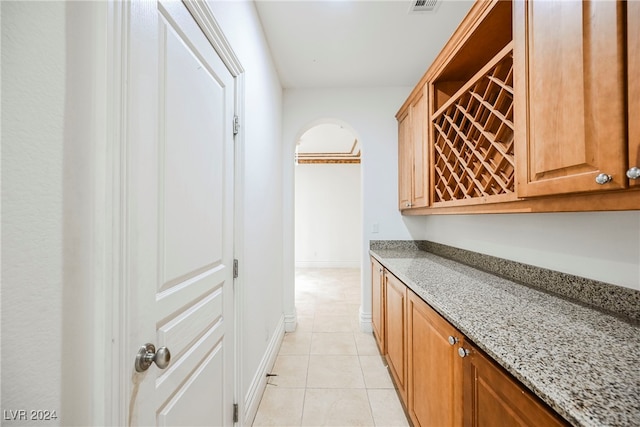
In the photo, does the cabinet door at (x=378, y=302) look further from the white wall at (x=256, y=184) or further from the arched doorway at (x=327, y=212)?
the arched doorway at (x=327, y=212)

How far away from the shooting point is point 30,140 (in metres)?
0.46

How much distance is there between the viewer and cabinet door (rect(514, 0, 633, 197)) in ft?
2.27

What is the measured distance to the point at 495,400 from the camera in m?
0.74

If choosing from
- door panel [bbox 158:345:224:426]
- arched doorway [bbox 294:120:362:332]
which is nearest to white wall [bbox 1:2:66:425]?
door panel [bbox 158:345:224:426]

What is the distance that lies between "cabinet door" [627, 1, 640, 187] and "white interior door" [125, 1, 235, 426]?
4.08 feet

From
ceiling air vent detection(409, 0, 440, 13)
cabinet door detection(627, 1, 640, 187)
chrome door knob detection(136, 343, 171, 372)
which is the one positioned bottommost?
chrome door knob detection(136, 343, 171, 372)

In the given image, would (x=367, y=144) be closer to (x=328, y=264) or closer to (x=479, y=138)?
(x=479, y=138)

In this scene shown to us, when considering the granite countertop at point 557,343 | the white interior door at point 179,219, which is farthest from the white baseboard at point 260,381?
the granite countertop at point 557,343

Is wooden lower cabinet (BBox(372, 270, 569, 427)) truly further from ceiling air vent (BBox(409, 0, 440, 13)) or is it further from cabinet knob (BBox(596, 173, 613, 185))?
ceiling air vent (BBox(409, 0, 440, 13))

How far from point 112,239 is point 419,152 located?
214 centimetres

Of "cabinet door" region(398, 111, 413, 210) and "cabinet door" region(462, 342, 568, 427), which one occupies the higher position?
"cabinet door" region(398, 111, 413, 210)

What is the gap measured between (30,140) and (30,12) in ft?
0.76

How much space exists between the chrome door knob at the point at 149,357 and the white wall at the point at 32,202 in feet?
0.54

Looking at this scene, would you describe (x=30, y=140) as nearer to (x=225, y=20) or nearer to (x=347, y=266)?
(x=225, y=20)
